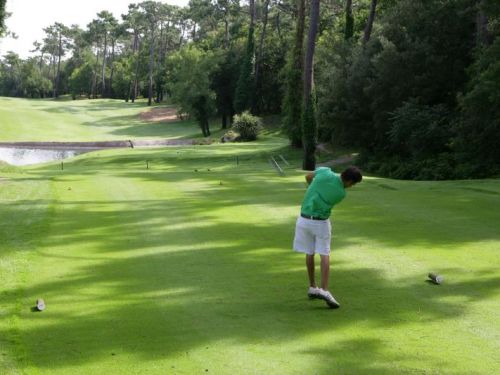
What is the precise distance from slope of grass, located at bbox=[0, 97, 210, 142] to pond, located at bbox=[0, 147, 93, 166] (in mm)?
6612

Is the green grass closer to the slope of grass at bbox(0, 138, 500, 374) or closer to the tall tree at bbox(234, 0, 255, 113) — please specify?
the slope of grass at bbox(0, 138, 500, 374)

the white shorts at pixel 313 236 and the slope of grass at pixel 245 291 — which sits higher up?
the white shorts at pixel 313 236

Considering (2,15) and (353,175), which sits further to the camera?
(2,15)

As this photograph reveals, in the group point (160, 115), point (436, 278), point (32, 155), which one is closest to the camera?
point (436, 278)

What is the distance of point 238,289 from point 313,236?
4.79 feet

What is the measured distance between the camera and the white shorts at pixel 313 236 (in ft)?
28.3

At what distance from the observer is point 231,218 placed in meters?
15.3

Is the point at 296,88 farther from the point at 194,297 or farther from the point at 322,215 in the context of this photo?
the point at 194,297

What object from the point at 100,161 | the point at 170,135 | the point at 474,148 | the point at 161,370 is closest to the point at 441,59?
the point at 474,148

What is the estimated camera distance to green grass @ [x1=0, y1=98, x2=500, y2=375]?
22.3 ft

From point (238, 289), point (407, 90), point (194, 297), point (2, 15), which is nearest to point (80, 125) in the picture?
point (407, 90)

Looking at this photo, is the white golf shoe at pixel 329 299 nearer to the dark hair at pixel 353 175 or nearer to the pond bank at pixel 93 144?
the dark hair at pixel 353 175

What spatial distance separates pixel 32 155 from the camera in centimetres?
5797

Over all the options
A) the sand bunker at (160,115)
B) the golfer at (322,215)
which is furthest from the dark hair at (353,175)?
the sand bunker at (160,115)
